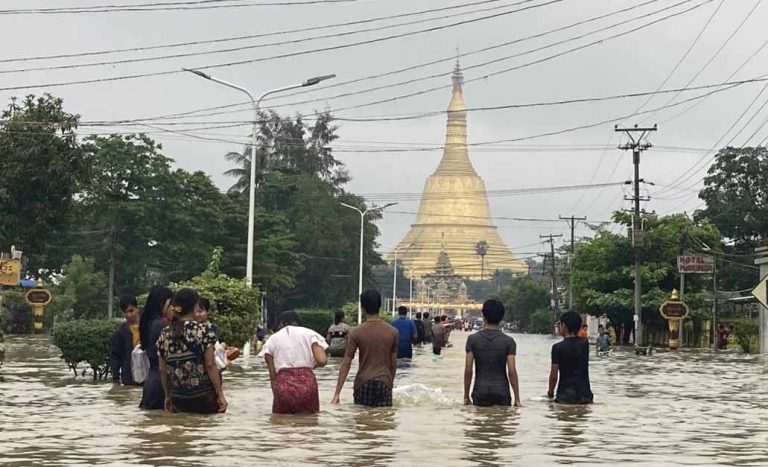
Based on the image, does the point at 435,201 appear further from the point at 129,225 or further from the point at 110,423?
the point at 110,423

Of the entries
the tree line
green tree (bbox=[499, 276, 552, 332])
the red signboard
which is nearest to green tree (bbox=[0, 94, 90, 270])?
the tree line

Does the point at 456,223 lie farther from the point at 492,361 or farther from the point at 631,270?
the point at 492,361

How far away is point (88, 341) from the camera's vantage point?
82.2ft

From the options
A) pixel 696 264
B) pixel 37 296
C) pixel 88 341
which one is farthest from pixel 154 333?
pixel 696 264

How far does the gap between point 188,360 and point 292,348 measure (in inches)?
56.1

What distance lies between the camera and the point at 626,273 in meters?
75.3

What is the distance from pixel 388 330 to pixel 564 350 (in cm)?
260

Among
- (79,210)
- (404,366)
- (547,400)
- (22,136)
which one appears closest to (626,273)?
(79,210)

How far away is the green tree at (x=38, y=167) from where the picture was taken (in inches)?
2079

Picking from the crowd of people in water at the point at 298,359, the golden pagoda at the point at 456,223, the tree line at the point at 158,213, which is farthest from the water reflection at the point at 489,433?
the golden pagoda at the point at 456,223

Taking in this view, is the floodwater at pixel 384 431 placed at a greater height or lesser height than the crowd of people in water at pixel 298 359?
lesser

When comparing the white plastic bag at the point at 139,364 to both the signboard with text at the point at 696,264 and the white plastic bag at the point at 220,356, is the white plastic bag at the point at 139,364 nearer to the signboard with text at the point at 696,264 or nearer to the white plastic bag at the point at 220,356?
the white plastic bag at the point at 220,356

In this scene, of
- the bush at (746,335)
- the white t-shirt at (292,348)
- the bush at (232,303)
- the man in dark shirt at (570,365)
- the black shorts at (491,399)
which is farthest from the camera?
the bush at (746,335)

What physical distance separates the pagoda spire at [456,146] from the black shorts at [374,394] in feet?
507
